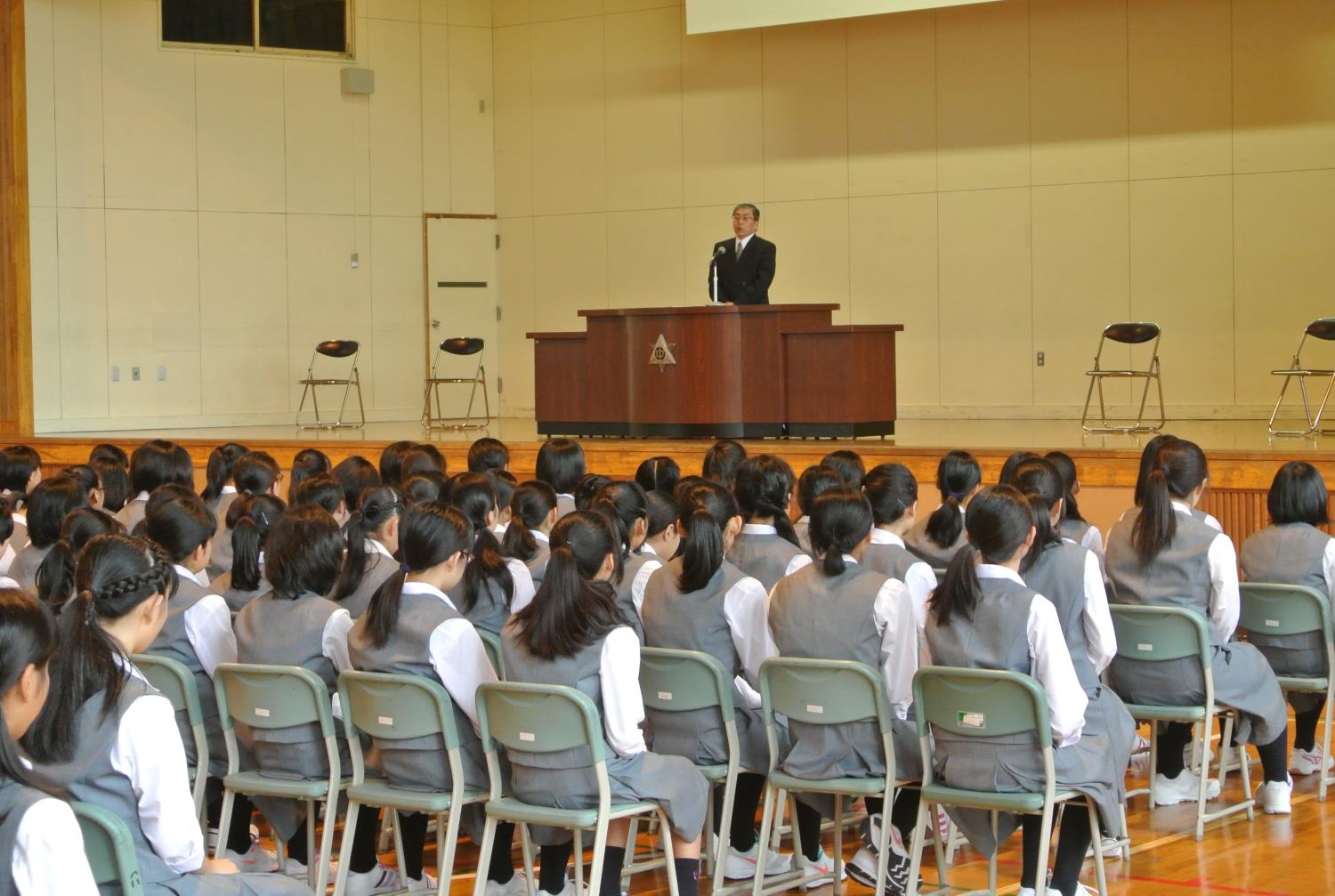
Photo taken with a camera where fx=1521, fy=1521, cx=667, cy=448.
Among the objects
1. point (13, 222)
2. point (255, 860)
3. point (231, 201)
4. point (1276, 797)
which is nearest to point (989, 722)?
point (1276, 797)

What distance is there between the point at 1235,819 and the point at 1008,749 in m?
1.42

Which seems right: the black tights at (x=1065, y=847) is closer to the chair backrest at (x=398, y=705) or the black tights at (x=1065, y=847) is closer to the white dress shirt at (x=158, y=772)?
the chair backrest at (x=398, y=705)

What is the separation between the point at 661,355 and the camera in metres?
9.32

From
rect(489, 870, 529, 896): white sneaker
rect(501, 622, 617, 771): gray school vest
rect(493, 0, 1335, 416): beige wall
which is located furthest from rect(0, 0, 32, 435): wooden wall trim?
rect(501, 622, 617, 771): gray school vest

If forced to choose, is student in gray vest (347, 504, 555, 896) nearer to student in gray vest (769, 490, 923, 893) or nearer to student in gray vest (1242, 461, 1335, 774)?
student in gray vest (769, 490, 923, 893)

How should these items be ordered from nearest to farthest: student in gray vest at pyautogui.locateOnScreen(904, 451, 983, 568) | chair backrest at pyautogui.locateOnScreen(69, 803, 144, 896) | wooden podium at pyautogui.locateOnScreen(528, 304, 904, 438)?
chair backrest at pyautogui.locateOnScreen(69, 803, 144, 896) < student in gray vest at pyautogui.locateOnScreen(904, 451, 983, 568) < wooden podium at pyautogui.locateOnScreen(528, 304, 904, 438)

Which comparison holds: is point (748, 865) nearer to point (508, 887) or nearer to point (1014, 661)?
point (508, 887)

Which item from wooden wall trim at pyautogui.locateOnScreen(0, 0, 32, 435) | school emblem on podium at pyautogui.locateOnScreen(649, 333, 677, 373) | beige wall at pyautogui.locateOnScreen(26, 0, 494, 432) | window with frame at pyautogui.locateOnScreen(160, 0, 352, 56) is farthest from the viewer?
window with frame at pyautogui.locateOnScreen(160, 0, 352, 56)

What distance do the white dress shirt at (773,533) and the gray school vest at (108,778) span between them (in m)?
2.05

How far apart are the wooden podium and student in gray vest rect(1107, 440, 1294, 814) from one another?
181 inches

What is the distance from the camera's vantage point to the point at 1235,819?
4.40 m

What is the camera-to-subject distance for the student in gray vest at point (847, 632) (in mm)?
3566

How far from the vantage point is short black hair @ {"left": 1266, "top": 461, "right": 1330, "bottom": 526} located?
→ 4648 mm

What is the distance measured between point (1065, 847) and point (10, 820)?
7.93 feet
